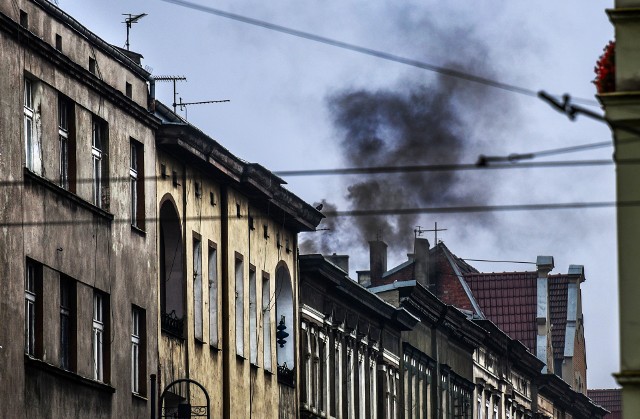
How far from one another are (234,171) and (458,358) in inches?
1035

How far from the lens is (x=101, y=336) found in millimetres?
36438

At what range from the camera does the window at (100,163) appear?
36.6m

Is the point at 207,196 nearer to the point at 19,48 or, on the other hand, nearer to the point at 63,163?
the point at 63,163

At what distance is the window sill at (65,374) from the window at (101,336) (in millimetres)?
316

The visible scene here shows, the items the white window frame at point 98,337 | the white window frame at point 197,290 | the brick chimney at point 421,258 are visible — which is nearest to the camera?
the white window frame at point 98,337

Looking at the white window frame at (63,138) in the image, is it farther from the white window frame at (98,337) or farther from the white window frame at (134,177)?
the white window frame at (134,177)

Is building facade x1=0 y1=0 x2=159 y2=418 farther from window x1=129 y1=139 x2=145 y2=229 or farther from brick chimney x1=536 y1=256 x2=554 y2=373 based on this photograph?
brick chimney x1=536 y1=256 x2=554 y2=373

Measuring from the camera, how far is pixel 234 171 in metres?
43.7

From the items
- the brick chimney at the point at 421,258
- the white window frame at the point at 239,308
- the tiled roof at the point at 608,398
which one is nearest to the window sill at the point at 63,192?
the white window frame at the point at 239,308

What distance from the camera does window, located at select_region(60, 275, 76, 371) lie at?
3462 cm

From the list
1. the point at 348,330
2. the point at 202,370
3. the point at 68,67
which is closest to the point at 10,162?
the point at 68,67

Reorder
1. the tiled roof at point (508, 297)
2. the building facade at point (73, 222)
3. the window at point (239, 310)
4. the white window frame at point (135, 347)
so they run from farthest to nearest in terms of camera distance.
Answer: the tiled roof at point (508, 297)
the window at point (239, 310)
the white window frame at point (135, 347)
the building facade at point (73, 222)

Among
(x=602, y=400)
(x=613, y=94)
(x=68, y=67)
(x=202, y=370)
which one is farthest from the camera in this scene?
(x=602, y=400)

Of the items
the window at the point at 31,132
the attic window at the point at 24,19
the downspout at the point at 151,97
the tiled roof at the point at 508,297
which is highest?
the tiled roof at the point at 508,297
